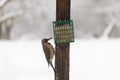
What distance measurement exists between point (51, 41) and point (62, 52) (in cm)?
1196

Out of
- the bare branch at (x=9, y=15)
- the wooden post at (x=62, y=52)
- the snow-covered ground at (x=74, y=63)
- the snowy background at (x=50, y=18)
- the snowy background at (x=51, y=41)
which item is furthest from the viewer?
the snowy background at (x=50, y=18)

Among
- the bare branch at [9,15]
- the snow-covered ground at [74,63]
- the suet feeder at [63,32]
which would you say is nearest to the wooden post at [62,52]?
the suet feeder at [63,32]

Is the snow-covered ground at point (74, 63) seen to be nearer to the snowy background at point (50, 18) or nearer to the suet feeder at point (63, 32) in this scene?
the suet feeder at point (63, 32)

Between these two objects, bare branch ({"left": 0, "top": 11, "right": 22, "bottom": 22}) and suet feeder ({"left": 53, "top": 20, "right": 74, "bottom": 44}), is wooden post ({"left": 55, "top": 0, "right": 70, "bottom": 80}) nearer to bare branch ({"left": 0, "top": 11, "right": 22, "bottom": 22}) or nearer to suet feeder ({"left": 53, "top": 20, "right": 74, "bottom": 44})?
suet feeder ({"left": 53, "top": 20, "right": 74, "bottom": 44})

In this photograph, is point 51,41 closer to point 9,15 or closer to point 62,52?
point 9,15

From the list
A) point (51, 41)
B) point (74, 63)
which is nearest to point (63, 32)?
point (74, 63)

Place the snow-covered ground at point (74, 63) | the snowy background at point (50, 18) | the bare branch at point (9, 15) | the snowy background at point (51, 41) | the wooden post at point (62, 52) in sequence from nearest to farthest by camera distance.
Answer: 1. the wooden post at point (62, 52)
2. the snow-covered ground at point (74, 63)
3. the snowy background at point (51, 41)
4. the bare branch at point (9, 15)
5. the snowy background at point (50, 18)

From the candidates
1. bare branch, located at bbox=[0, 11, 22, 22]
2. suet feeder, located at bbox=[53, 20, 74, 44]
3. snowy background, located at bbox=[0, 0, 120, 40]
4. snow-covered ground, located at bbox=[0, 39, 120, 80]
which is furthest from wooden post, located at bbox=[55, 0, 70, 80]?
bare branch, located at bbox=[0, 11, 22, 22]

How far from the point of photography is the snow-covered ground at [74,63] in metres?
10.8

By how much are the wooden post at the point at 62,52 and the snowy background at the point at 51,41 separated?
4493mm

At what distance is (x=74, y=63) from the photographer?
13.1 meters

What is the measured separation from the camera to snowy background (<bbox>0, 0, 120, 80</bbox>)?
37.8 ft

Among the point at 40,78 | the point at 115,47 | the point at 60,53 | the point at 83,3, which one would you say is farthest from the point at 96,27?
the point at 60,53

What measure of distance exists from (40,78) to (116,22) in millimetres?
15723
